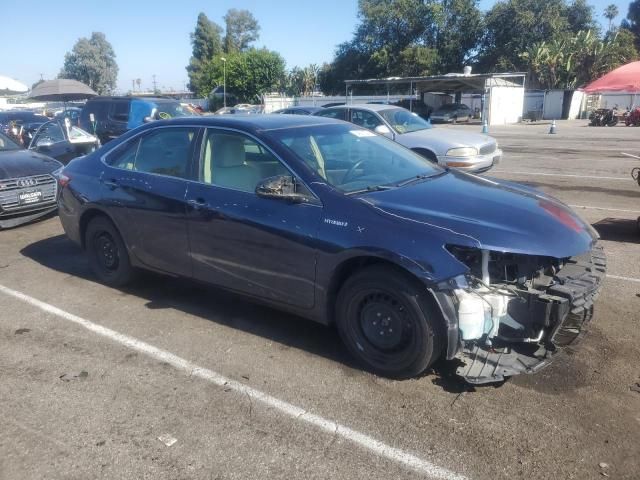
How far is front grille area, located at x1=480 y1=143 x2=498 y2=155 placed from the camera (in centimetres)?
1030

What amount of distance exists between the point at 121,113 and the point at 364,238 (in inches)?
516

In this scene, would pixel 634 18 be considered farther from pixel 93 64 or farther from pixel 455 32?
pixel 93 64

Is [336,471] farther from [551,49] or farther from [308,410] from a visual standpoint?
[551,49]

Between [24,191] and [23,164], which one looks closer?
A: [24,191]

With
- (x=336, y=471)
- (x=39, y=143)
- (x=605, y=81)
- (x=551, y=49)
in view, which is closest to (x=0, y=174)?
(x=39, y=143)

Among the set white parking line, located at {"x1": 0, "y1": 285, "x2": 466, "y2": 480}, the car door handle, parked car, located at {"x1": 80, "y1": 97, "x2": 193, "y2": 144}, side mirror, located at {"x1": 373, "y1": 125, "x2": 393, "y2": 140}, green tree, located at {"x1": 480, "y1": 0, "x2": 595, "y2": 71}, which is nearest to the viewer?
white parking line, located at {"x1": 0, "y1": 285, "x2": 466, "y2": 480}

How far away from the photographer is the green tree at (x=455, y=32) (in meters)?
54.8

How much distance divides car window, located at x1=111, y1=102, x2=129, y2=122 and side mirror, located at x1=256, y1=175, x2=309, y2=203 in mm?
12148

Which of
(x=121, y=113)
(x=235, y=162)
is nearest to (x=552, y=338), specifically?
(x=235, y=162)

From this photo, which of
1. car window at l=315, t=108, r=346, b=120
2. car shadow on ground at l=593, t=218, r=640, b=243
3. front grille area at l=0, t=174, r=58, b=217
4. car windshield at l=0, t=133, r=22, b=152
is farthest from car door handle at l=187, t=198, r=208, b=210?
car window at l=315, t=108, r=346, b=120

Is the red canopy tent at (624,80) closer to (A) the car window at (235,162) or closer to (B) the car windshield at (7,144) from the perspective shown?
(A) the car window at (235,162)

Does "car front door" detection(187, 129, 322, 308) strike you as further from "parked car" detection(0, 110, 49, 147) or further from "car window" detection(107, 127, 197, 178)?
"parked car" detection(0, 110, 49, 147)

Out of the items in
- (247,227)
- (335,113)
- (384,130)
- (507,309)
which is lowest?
(507,309)

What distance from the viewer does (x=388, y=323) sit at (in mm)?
3537
